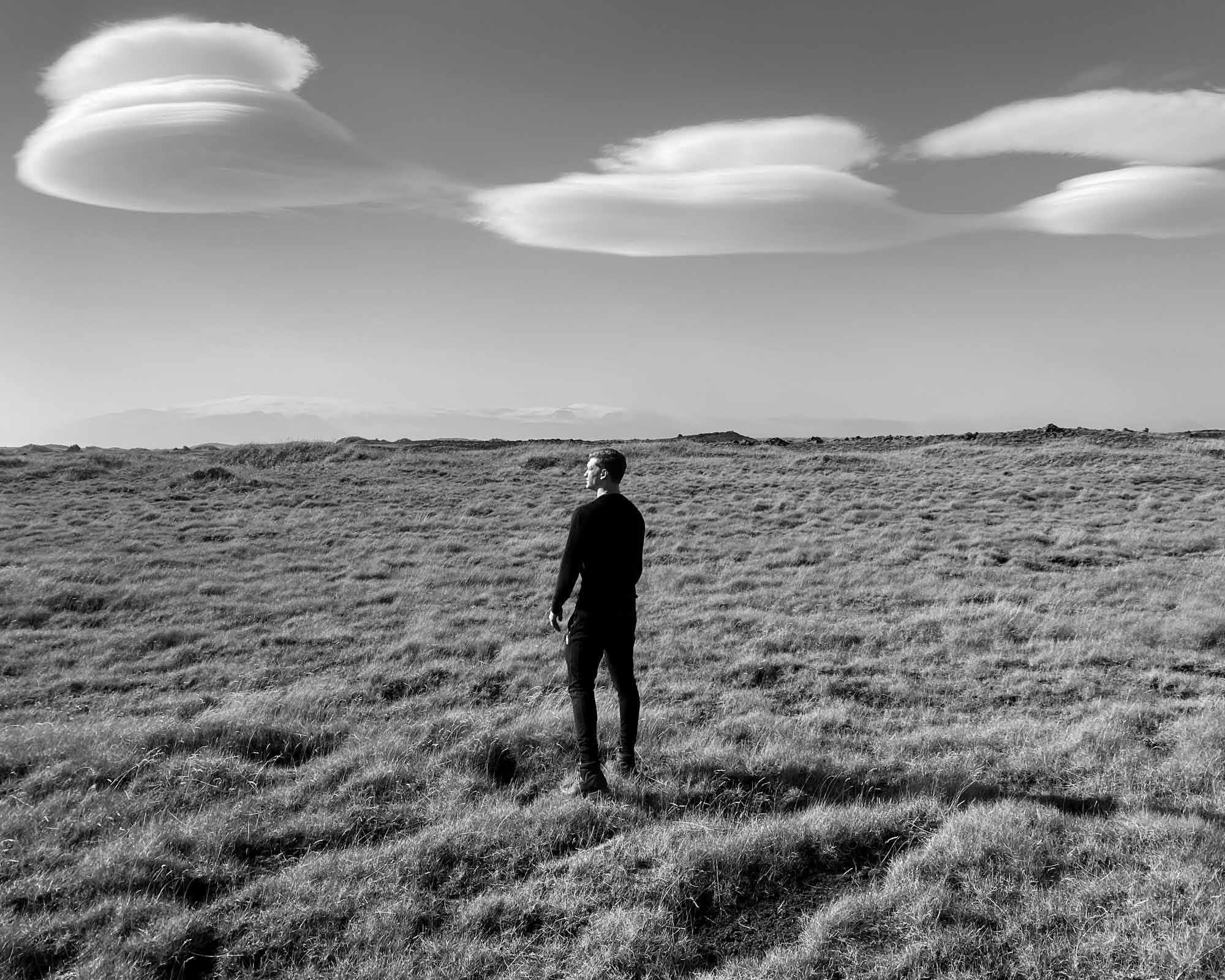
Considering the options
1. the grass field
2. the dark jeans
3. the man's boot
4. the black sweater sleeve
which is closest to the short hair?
the black sweater sleeve

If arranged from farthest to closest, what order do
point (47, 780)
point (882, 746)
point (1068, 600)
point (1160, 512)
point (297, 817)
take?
point (1160, 512) < point (1068, 600) < point (882, 746) < point (47, 780) < point (297, 817)

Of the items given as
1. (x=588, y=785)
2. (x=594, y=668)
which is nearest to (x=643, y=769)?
(x=588, y=785)

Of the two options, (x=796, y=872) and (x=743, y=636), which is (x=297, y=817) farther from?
(x=743, y=636)

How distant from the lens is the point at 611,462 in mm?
5703

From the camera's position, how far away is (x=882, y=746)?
6598mm

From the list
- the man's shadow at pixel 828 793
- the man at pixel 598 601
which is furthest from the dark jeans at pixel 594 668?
the man's shadow at pixel 828 793

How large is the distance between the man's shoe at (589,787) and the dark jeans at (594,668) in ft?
0.11

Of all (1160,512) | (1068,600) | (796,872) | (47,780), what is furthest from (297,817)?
(1160,512)

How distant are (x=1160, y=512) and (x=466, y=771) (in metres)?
21.3

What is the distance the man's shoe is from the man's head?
6.93 feet

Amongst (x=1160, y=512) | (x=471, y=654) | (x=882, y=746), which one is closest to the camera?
(x=882, y=746)

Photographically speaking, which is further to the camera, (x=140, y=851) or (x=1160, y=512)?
(x=1160, y=512)

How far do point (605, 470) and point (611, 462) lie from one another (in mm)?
76

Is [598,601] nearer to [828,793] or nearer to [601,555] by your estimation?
[601,555]
